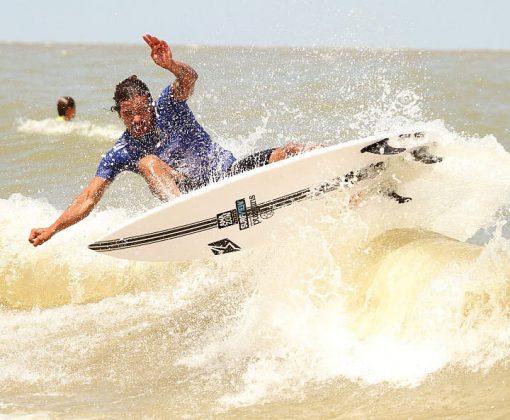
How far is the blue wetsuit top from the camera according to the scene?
6070 millimetres

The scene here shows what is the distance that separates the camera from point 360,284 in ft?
18.3

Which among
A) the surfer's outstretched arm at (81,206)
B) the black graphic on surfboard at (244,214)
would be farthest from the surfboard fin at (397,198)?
the surfer's outstretched arm at (81,206)

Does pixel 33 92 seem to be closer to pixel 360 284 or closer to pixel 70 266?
pixel 70 266

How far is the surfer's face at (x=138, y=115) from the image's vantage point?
5863 millimetres

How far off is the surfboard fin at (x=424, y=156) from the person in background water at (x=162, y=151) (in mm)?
761

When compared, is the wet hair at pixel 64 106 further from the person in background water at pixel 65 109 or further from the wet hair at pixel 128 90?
the wet hair at pixel 128 90

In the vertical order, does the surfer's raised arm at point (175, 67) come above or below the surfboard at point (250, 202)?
above

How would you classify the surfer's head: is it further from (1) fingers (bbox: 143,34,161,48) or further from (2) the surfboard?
(2) the surfboard

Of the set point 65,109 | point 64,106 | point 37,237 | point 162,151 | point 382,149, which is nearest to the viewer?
point 382,149

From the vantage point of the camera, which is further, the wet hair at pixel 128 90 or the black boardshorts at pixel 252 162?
the black boardshorts at pixel 252 162

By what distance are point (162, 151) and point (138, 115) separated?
366 mm

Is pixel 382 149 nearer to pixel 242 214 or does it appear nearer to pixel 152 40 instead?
pixel 242 214

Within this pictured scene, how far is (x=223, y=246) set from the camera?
19.8 ft

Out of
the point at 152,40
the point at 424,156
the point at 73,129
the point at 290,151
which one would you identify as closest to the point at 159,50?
the point at 152,40
